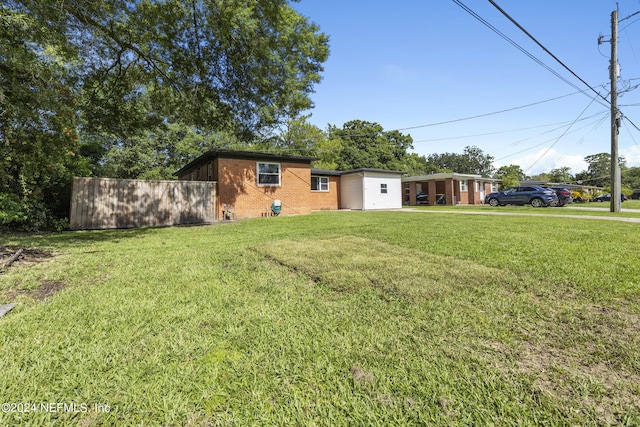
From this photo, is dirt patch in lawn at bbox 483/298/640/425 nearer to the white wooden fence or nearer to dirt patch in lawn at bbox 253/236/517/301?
dirt patch in lawn at bbox 253/236/517/301

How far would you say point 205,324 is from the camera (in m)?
2.40

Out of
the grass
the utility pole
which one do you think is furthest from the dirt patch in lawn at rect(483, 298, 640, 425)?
the utility pole

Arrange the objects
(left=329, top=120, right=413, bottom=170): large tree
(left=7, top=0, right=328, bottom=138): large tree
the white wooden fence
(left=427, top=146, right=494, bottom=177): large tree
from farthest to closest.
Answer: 1. (left=427, top=146, right=494, bottom=177): large tree
2. (left=329, top=120, right=413, bottom=170): large tree
3. the white wooden fence
4. (left=7, top=0, right=328, bottom=138): large tree

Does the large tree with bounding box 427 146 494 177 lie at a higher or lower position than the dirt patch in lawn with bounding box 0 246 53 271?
higher

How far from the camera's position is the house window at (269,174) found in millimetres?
14367

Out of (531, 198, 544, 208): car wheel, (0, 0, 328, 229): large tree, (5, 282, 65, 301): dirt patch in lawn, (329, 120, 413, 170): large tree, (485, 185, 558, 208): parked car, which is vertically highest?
(329, 120, 413, 170): large tree

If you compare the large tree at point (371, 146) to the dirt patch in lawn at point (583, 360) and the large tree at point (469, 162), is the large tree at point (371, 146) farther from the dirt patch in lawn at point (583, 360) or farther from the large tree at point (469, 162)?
the dirt patch in lawn at point (583, 360)

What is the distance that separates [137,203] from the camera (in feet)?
35.9

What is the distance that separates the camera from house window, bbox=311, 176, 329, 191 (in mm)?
19875

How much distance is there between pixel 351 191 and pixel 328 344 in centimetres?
1879

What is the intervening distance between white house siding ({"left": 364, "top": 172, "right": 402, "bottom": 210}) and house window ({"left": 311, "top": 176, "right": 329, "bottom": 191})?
2.85 m

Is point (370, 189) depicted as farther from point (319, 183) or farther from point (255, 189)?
point (255, 189)

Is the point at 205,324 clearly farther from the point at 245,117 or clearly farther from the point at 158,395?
the point at 245,117

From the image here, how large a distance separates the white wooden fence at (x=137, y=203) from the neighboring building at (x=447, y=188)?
1971 centimetres
